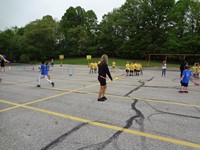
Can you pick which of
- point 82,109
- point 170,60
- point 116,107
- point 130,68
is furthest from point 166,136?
point 170,60

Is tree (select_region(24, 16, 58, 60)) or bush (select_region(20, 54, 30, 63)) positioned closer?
bush (select_region(20, 54, 30, 63))

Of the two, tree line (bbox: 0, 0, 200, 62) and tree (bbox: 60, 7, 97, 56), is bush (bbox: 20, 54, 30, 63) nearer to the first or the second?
tree line (bbox: 0, 0, 200, 62)

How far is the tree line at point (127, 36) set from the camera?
3875cm

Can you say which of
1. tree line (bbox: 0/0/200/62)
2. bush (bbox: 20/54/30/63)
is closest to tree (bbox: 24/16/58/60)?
tree line (bbox: 0/0/200/62)

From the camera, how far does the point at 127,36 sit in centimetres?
5191

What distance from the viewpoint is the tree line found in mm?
38750

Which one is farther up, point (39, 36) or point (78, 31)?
point (78, 31)

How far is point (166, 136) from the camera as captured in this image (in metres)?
3.95

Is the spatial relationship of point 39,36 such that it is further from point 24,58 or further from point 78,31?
point 78,31

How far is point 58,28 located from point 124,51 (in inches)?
864

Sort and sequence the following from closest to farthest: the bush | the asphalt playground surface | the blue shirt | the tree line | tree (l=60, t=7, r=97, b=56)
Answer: the asphalt playground surface → the blue shirt → the tree line → the bush → tree (l=60, t=7, r=97, b=56)

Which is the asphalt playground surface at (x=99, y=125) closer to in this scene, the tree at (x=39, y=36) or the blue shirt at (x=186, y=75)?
the blue shirt at (x=186, y=75)

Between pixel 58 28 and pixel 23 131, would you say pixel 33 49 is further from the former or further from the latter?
pixel 23 131

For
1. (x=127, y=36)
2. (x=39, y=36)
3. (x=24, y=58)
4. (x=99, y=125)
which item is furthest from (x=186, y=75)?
(x=39, y=36)
